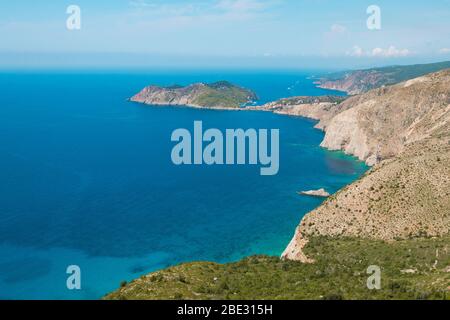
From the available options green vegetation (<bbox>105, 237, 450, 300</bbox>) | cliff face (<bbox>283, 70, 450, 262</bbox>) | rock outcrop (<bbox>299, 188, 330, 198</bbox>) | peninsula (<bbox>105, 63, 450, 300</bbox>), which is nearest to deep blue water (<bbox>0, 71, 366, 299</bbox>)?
rock outcrop (<bbox>299, 188, 330, 198</bbox>)

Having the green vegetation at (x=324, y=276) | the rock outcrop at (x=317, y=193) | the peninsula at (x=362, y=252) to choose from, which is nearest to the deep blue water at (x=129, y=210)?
the rock outcrop at (x=317, y=193)

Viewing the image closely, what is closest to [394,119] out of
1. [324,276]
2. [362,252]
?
[362,252]

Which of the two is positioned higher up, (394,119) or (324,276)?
(394,119)

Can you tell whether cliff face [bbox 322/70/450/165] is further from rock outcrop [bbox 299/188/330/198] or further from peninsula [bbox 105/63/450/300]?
rock outcrop [bbox 299/188/330/198]

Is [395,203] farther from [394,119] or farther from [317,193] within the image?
[394,119]

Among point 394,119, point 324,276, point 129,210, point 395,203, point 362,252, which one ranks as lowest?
point 129,210

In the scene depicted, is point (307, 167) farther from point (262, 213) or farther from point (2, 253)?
point (2, 253)

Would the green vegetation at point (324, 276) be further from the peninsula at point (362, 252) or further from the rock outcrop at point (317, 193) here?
the rock outcrop at point (317, 193)
